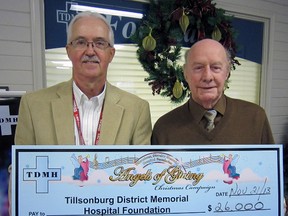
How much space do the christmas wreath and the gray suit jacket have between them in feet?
3.47

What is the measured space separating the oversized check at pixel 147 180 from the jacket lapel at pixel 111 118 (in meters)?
0.21

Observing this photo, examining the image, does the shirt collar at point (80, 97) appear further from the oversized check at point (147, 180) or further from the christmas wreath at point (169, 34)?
the christmas wreath at point (169, 34)

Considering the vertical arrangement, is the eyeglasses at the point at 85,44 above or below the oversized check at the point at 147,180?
above

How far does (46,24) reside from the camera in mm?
1988

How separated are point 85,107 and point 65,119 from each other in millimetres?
110

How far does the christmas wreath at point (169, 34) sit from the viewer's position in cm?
217

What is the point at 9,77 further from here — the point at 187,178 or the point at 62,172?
the point at 187,178

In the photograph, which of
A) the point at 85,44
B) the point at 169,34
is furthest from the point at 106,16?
the point at 85,44

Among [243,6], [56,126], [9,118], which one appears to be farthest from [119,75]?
[243,6]

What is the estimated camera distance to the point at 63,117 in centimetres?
110

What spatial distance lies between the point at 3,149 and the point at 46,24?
3.38 feet

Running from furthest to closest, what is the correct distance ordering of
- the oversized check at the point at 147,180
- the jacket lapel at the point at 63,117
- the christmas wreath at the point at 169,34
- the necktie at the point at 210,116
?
the christmas wreath at the point at 169,34
the necktie at the point at 210,116
the jacket lapel at the point at 63,117
the oversized check at the point at 147,180

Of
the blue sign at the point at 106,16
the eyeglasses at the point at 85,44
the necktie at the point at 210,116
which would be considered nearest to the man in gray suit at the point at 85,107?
the eyeglasses at the point at 85,44

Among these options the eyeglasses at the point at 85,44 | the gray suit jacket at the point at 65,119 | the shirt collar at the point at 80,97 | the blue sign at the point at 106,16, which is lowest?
the gray suit jacket at the point at 65,119
